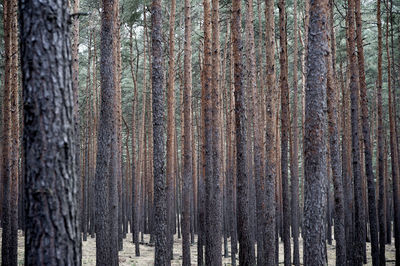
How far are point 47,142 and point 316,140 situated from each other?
4.39m

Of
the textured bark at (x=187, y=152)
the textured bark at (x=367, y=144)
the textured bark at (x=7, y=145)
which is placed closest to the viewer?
the textured bark at (x=7, y=145)

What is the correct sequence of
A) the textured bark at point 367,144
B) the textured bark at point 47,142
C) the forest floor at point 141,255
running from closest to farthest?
1. the textured bark at point 47,142
2. the textured bark at point 367,144
3. the forest floor at point 141,255

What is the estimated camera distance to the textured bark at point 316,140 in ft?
19.7

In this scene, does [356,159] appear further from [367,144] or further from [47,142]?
[47,142]

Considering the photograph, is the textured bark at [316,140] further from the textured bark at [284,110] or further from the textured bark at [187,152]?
the textured bark at [187,152]

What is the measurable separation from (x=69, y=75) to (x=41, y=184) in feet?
3.01

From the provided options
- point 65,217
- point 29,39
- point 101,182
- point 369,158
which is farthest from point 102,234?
point 369,158

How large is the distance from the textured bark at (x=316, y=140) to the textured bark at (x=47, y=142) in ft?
13.5

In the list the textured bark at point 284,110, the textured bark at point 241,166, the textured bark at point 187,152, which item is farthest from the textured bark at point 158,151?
the textured bark at point 284,110

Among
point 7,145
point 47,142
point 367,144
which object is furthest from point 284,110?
point 47,142

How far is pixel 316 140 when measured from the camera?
6.09 meters

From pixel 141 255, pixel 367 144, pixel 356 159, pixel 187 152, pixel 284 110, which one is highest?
pixel 284 110

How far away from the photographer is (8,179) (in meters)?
10.6

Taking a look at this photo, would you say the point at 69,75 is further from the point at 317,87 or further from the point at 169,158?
the point at 169,158
